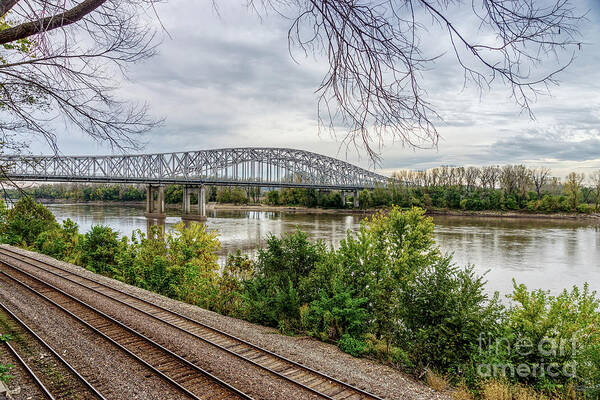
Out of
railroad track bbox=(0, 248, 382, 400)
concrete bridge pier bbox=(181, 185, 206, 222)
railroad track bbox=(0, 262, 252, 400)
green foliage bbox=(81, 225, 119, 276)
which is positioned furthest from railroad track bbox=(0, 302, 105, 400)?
concrete bridge pier bbox=(181, 185, 206, 222)

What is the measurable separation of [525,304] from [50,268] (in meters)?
16.5

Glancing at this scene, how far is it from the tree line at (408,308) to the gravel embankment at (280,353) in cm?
51

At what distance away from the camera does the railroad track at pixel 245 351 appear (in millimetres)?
5817

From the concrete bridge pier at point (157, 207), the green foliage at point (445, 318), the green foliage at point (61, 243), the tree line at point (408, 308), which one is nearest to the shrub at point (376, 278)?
the tree line at point (408, 308)

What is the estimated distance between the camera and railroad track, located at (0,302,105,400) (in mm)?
5641

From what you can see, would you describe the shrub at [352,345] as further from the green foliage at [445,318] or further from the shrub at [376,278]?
the green foliage at [445,318]

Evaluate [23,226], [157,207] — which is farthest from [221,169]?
[23,226]

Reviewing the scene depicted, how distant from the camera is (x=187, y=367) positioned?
6.50m

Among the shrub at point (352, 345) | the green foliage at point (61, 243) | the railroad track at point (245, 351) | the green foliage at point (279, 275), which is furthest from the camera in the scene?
the green foliage at point (61, 243)

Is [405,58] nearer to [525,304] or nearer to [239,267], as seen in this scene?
[525,304]

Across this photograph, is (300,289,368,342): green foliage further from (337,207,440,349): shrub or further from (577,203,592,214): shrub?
(577,203,592,214): shrub

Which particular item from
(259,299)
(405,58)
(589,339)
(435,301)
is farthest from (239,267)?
(405,58)

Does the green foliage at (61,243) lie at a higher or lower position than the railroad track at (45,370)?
higher

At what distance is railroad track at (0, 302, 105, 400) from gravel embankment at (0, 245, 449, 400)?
1704 millimetres
